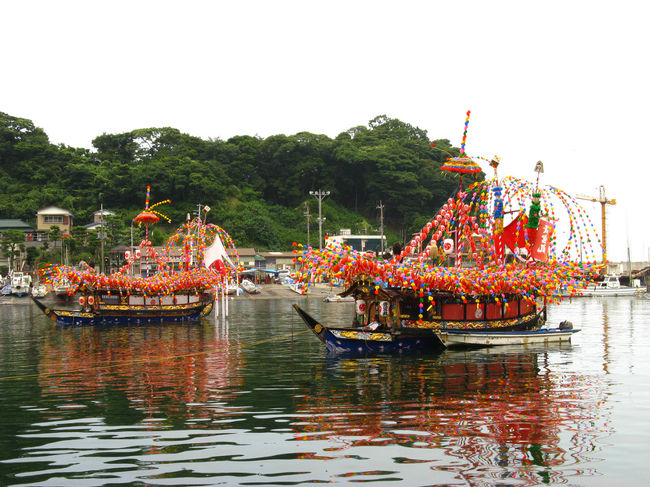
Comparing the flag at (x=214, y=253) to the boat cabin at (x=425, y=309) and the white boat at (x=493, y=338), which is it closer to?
the boat cabin at (x=425, y=309)

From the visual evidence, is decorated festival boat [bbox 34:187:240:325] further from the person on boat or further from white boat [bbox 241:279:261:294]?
white boat [bbox 241:279:261:294]

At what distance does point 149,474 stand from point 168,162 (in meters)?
99.5

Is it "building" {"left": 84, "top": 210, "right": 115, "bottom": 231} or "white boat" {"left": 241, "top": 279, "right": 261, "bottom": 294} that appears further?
"building" {"left": 84, "top": 210, "right": 115, "bottom": 231}

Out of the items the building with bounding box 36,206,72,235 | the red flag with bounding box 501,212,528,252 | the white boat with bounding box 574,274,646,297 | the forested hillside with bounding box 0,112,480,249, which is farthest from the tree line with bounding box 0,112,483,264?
the red flag with bounding box 501,212,528,252

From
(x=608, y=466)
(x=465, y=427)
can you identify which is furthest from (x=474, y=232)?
(x=608, y=466)

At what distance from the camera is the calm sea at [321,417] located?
37.3 ft

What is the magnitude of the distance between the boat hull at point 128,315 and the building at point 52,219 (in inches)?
2168

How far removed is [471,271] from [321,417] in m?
14.7

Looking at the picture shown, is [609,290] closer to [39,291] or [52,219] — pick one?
[39,291]

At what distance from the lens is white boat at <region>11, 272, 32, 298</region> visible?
253 ft

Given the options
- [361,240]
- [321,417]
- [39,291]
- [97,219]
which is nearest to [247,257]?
[361,240]

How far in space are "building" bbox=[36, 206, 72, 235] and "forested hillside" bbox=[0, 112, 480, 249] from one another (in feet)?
7.60

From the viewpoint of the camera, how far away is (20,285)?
7856cm

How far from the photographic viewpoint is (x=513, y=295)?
100 feet
